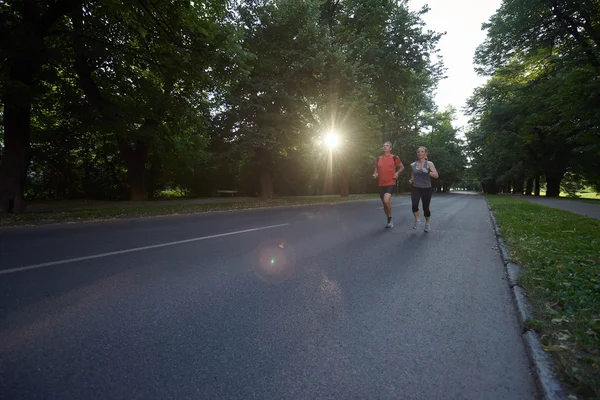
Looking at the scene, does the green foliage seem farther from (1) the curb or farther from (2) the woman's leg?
(1) the curb

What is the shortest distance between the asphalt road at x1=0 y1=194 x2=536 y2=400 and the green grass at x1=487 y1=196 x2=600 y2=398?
0.77 ft

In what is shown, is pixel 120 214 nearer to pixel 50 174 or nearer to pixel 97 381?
pixel 97 381

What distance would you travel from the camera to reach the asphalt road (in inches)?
69.8

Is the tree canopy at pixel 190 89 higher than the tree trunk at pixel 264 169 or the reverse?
higher

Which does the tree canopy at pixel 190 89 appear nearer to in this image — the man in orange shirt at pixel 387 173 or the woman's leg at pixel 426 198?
the man in orange shirt at pixel 387 173

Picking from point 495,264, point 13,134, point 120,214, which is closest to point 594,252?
point 495,264

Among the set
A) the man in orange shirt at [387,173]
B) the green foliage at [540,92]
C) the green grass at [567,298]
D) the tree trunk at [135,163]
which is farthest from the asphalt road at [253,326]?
the green foliage at [540,92]

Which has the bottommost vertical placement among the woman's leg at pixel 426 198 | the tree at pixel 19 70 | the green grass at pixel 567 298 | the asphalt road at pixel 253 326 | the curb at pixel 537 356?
the asphalt road at pixel 253 326

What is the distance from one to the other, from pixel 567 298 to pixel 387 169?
5.63 m

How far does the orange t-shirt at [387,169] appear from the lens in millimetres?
8305

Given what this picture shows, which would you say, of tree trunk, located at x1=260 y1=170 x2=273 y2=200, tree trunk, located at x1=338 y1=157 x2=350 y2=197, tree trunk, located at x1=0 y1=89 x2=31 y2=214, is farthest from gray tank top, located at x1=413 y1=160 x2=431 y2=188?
tree trunk, located at x1=338 y1=157 x2=350 y2=197

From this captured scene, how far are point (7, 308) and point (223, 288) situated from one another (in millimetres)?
1888

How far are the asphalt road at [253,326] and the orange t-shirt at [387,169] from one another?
3581 millimetres

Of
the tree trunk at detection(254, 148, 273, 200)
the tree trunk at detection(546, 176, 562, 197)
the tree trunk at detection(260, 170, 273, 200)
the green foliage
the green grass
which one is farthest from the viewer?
the tree trunk at detection(546, 176, 562, 197)
